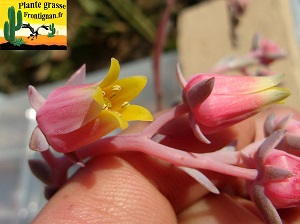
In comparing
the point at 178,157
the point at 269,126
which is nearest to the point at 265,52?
the point at 269,126

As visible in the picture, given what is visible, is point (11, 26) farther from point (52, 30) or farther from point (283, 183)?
point (283, 183)

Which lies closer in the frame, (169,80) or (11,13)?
(11,13)

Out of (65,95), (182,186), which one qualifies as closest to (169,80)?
(182,186)

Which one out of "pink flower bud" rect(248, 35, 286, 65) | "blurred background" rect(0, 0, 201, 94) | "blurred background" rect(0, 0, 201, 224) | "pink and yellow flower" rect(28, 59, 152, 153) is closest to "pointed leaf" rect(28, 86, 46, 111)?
"pink and yellow flower" rect(28, 59, 152, 153)

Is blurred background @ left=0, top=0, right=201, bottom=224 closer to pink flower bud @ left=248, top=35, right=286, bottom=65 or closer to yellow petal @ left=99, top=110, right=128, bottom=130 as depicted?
pink flower bud @ left=248, top=35, right=286, bottom=65

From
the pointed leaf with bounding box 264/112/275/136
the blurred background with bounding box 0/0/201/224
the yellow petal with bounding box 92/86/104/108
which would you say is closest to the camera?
the yellow petal with bounding box 92/86/104/108

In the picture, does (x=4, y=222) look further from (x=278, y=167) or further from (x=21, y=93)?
(x=278, y=167)

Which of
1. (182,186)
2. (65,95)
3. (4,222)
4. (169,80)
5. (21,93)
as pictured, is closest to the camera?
(65,95)
